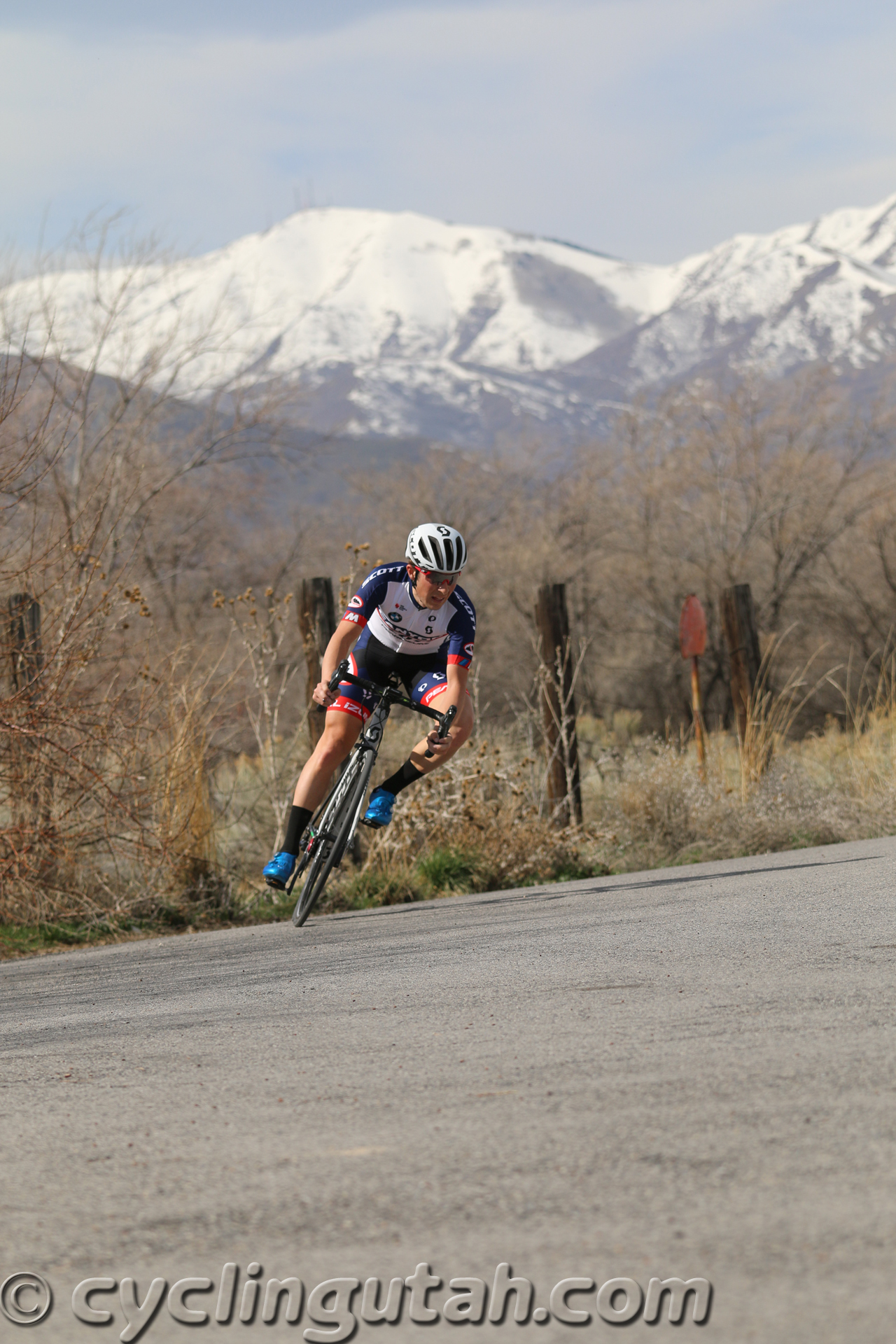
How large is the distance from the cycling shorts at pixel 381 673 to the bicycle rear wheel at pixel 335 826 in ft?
1.04

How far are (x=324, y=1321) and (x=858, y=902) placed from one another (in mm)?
5419

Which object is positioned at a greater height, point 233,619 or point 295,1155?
point 233,619

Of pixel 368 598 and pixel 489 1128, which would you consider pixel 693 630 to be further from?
pixel 489 1128

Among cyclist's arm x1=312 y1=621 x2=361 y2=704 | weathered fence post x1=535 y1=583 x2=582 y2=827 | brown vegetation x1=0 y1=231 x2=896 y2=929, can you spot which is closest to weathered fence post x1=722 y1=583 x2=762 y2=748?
brown vegetation x1=0 y1=231 x2=896 y2=929

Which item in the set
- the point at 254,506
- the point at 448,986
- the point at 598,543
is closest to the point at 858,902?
the point at 448,986

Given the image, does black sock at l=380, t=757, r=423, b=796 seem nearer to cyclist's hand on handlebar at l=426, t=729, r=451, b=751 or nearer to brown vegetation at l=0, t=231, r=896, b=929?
cyclist's hand on handlebar at l=426, t=729, r=451, b=751

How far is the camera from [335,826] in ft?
28.7

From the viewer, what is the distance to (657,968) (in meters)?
5.97

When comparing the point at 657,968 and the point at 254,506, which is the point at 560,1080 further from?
the point at 254,506

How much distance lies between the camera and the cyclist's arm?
27.0 ft

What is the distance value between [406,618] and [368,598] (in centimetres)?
27

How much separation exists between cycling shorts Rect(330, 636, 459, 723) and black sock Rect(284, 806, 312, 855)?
2.12ft

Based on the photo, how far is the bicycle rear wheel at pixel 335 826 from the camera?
8.66 m

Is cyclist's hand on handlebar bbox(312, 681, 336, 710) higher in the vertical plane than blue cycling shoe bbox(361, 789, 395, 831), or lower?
higher
